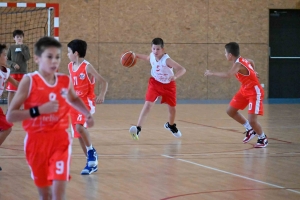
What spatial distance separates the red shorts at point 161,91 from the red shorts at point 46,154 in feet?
18.6

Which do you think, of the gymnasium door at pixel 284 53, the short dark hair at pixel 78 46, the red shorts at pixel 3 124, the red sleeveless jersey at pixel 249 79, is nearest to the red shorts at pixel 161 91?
the red sleeveless jersey at pixel 249 79

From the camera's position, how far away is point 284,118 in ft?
43.0

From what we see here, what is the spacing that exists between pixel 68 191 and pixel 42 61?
190cm

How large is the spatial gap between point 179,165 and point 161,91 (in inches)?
110

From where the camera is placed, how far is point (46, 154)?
162 inches

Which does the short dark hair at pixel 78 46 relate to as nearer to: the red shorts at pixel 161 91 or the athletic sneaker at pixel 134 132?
the athletic sneaker at pixel 134 132

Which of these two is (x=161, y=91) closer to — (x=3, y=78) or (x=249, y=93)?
(x=249, y=93)

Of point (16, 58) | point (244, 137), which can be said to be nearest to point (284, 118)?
point (244, 137)

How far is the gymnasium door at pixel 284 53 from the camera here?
1872 cm

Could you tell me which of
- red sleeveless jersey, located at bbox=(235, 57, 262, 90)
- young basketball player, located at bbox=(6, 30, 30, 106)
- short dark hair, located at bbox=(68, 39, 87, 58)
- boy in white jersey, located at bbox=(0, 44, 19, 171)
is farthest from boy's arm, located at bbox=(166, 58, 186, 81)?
young basketball player, located at bbox=(6, 30, 30, 106)

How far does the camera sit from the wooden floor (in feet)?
18.5

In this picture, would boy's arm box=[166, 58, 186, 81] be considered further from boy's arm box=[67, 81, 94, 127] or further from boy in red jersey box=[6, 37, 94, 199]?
boy in red jersey box=[6, 37, 94, 199]

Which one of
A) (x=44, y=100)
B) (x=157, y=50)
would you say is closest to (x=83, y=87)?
(x=44, y=100)

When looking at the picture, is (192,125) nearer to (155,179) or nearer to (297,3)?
(155,179)
